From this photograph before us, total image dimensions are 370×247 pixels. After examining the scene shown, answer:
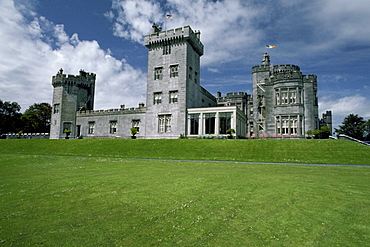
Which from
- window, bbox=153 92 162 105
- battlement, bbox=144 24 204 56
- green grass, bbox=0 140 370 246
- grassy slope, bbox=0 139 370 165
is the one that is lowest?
green grass, bbox=0 140 370 246

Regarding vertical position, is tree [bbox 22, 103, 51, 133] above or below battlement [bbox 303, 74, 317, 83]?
below

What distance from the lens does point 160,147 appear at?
35188mm

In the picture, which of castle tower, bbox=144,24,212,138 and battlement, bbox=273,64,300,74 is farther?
battlement, bbox=273,64,300,74

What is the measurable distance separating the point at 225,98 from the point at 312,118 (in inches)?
1223

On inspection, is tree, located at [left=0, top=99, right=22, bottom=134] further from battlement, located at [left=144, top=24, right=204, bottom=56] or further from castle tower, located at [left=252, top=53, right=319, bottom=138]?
castle tower, located at [left=252, top=53, right=319, bottom=138]

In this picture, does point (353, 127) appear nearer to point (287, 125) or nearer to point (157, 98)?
point (287, 125)

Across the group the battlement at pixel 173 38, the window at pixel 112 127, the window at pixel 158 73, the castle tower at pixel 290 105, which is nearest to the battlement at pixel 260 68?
the castle tower at pixel 290 105

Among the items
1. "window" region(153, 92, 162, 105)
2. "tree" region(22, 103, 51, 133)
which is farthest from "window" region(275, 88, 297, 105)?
"tree" region(22, 103, 51, 133)

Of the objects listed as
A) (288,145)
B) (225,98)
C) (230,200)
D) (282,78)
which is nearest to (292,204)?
(230,200)

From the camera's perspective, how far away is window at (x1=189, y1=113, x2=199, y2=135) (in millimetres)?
46125

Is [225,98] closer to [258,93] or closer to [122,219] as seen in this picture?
[258,93]

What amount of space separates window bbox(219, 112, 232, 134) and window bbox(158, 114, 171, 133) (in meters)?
10.5

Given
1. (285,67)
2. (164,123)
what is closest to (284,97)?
(285,67)

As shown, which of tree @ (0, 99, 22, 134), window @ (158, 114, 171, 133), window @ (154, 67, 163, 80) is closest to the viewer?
window @ (158, 114, 171, 133)
